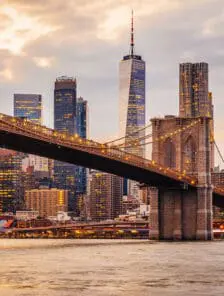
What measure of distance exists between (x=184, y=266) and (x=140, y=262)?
3.17 m

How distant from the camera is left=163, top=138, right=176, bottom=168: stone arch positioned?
8788cm

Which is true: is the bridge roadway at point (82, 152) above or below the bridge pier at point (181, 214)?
above

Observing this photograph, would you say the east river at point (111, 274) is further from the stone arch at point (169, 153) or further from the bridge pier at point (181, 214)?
the stone arch at point (169, 153)

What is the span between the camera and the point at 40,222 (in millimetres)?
171875

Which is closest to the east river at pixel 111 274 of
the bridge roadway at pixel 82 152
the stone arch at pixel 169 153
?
the bridge roadway at pixel 82 152

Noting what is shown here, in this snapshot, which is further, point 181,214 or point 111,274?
point 181,214

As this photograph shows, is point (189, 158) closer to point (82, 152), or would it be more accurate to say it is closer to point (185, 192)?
point (185, 192)

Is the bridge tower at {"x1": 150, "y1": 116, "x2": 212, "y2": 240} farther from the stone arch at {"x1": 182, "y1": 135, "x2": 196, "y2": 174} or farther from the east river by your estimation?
the east river

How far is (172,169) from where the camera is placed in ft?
273

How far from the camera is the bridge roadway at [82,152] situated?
63.3m

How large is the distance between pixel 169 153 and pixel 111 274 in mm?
49967

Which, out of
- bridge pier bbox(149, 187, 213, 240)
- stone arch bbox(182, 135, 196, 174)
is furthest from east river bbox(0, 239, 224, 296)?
stone arch bbox(182, 135, 196, 174)

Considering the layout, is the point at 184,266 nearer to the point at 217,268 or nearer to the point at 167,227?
the point at 217,268

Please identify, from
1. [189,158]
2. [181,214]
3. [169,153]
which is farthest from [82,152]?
[169,153]
